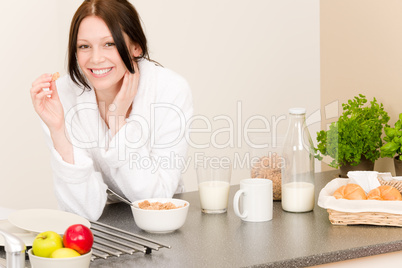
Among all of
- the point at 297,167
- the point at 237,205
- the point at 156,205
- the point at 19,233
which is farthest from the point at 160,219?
the point at 297,167

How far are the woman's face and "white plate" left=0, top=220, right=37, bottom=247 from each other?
59 cm

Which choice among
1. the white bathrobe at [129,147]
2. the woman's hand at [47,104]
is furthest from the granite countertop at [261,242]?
the woman's hand at [47,104]

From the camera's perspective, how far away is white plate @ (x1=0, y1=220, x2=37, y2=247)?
136 cm

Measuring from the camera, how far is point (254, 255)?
4.37 ft

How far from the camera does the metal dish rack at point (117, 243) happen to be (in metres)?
1.32

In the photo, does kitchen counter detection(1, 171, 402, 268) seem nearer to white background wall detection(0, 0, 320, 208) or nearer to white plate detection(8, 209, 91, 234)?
white plate detection(8, 209, 91, 234)

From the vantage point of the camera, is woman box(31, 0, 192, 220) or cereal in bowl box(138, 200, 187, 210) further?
woman box(31, 0, 192, 220)

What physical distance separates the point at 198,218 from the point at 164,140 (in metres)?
0.35

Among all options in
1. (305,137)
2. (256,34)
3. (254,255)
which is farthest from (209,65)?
(254,255)

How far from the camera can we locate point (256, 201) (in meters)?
1.62

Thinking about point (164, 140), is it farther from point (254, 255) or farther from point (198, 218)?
point (254, 255)

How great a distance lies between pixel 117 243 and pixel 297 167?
582 mm

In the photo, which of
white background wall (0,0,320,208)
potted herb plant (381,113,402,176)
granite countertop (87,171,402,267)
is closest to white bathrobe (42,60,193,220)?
granite countertop (87,171,402,267)

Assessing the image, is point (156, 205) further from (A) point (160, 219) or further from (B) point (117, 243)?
(B) point (117, 243)
